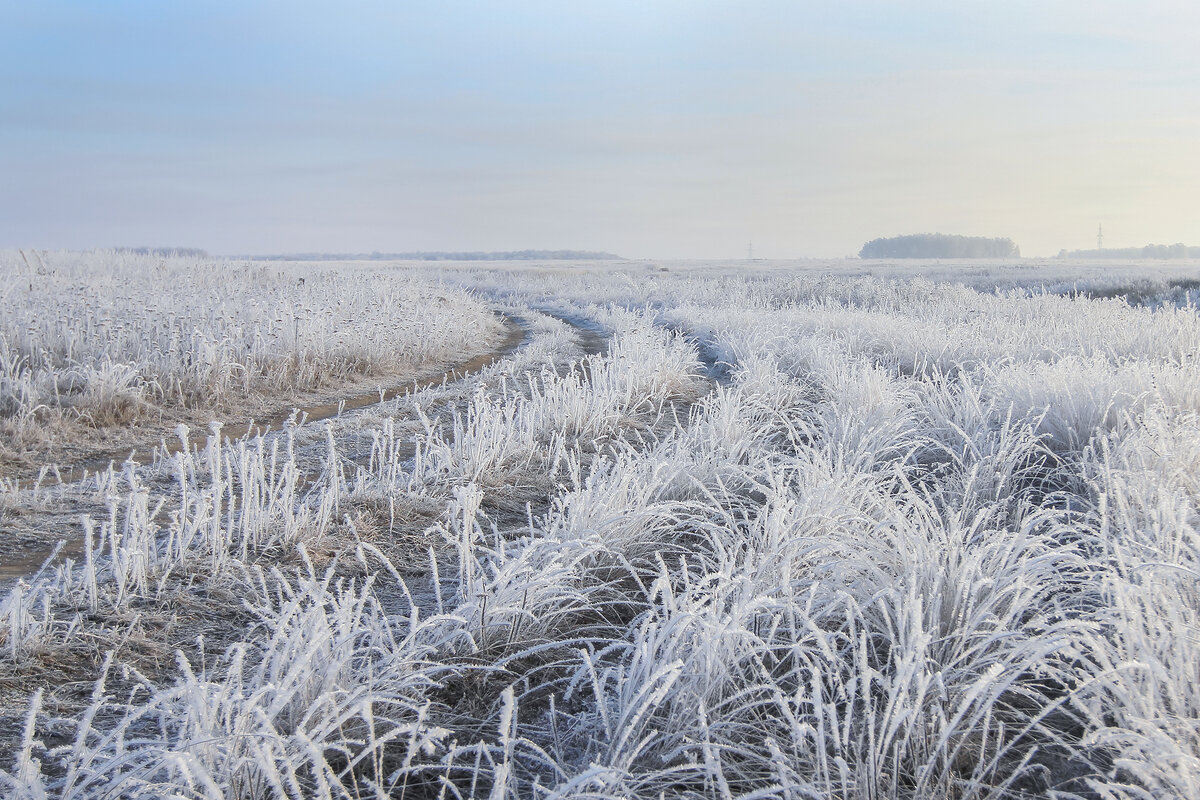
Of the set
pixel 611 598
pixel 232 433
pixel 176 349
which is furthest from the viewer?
pixel 176 349

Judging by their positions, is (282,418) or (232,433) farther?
(282,418)

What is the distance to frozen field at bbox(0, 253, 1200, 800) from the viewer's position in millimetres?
1801

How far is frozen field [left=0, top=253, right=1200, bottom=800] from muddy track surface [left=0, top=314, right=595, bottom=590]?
0.06 m

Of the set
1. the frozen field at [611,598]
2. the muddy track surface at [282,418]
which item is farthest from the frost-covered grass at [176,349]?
the muddy track surface at [282,418]

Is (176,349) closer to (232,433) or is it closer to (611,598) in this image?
(232,433)

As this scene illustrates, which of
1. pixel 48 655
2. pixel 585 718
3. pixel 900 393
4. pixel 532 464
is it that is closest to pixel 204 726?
pixel 585 718

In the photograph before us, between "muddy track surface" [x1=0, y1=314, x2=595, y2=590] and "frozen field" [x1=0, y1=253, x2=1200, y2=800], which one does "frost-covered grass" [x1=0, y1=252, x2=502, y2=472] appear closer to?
"frozen field" [x1=0, y1=253, x2=1200, y2=800]

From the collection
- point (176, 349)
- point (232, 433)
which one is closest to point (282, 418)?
point (232, 433)

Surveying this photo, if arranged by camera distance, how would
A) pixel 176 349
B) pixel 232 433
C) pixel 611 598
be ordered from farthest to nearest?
pixel 176 349 < pixel 232 433 < pixel 611 598

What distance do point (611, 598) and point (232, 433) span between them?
202 inches

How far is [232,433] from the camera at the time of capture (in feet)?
22.4

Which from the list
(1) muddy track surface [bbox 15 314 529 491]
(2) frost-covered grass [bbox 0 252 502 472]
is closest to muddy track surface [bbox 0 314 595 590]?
(1) muddy track surface [bbox 15 314 529 491]

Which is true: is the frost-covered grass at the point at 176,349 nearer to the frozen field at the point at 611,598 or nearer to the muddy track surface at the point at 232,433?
the frozen field at the point at 611,598

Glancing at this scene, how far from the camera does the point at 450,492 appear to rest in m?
4.38
